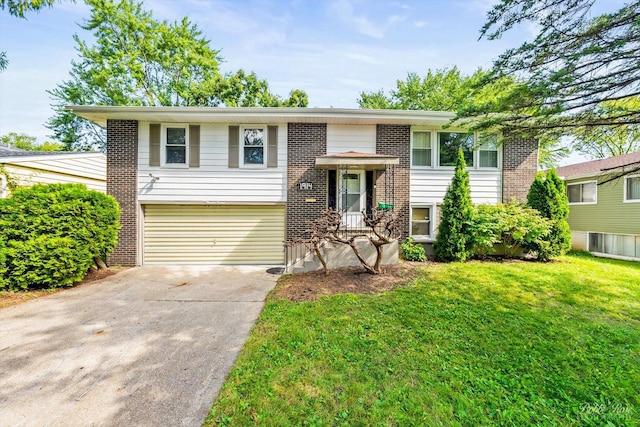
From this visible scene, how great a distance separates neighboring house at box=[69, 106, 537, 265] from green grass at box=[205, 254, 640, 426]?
3596mm

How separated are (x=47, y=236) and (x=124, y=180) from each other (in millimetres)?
2771

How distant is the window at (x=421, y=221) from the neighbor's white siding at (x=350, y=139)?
8.11ft

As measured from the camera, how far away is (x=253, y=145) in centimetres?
802

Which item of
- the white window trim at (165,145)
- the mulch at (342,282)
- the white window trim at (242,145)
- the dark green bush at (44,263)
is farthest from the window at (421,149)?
the dark green bush at (44,263)

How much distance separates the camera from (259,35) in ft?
30.0

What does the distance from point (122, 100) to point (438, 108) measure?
2107cm

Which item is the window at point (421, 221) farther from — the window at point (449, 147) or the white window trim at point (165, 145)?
the white window trim at point (165, 145)

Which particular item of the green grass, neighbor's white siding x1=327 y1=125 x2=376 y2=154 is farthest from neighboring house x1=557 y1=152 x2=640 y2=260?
neighbor's white siding x1=327 y1=125 x2=376 y2=154

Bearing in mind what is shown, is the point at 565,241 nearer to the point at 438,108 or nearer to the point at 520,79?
the point at 520,79

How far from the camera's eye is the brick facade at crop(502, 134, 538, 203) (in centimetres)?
832

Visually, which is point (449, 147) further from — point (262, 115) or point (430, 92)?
point (430, 92)

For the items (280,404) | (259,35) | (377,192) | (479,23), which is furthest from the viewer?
(259,35)

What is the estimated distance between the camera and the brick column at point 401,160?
805 cm

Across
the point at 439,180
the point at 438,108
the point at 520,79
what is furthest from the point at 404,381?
the point at 438,108
